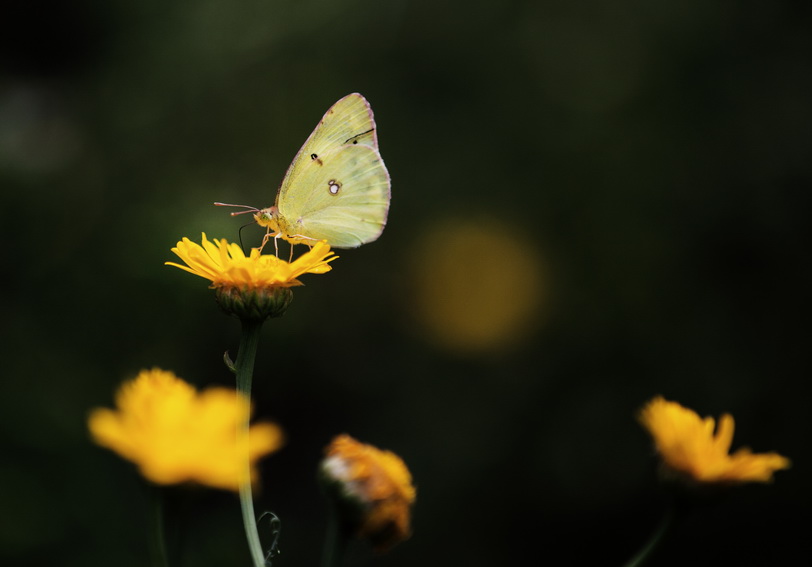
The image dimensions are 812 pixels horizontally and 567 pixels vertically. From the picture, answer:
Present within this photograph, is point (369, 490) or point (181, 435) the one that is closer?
point (181, 435)

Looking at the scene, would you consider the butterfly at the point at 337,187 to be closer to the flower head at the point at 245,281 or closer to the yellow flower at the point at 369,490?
the flower head at the point at 245,281

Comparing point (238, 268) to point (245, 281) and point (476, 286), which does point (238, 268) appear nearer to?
point (245, 281)

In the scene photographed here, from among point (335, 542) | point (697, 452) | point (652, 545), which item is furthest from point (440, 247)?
point (335, 542)

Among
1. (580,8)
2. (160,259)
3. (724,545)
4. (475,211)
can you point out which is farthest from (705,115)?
(160,259)

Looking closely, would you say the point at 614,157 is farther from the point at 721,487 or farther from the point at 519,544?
→ the point at 721,487

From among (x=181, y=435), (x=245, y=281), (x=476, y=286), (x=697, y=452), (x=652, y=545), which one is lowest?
(x=181, y=435)

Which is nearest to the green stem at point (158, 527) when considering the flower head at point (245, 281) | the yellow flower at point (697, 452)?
the flower head at point (245, 281)

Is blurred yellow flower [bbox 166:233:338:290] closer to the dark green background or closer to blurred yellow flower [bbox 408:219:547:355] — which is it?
the dark green background
